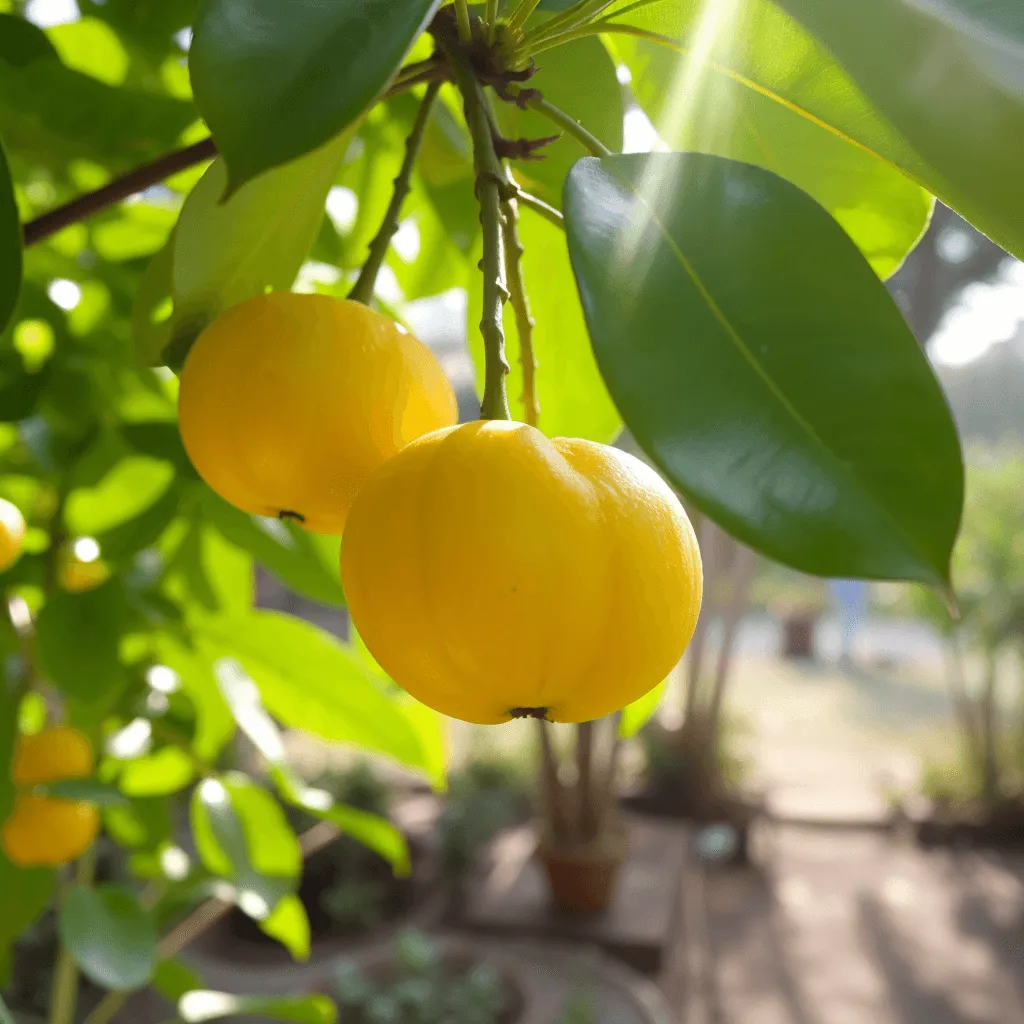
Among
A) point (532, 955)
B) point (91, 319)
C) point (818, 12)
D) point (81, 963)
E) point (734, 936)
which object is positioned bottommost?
point (734, 936)

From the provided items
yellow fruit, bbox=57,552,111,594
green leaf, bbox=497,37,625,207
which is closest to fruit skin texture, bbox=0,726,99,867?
yellow fruit, bbox=57,552,111,594

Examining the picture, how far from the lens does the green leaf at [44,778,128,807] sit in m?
0.50

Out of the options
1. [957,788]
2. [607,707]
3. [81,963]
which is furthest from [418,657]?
[957,788]

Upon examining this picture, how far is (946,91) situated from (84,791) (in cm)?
50

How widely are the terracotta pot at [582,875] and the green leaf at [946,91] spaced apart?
212 cm

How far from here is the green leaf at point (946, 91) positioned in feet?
0.65

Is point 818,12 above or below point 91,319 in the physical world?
above

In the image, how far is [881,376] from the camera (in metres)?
0.18

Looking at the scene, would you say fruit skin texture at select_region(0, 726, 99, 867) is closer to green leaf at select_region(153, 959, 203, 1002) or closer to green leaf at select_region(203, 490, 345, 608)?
green leaf at select_region(203, 490, 345, 608)

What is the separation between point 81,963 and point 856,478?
0.61m

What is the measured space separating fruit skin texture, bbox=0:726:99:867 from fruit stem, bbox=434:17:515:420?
469 mm

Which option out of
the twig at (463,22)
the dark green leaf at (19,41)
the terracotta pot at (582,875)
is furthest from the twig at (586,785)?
the twig at (463,22)

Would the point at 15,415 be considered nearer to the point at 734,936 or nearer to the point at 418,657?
the point at 418,657

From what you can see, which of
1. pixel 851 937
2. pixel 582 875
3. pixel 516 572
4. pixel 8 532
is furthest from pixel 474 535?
pixel 851 937
